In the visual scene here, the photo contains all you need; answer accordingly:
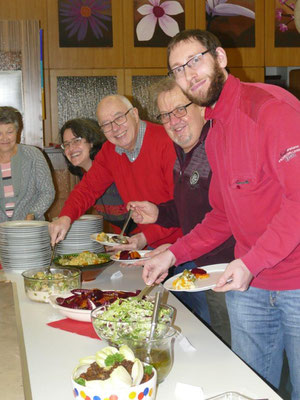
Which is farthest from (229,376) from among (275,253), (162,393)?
(275,253)

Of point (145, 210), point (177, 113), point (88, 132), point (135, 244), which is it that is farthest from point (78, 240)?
point (177, 113)

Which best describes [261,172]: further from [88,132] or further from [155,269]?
[88,132]

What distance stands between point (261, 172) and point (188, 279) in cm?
39

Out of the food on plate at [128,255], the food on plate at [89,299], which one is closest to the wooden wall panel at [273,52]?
the food on plate at [128,255]

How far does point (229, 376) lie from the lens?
1247 millimetres

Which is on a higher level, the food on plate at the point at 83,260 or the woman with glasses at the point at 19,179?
the woman with glasses at the point at 19,179

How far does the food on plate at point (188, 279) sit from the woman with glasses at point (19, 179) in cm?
174

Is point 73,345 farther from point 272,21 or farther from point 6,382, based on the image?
point 272,21

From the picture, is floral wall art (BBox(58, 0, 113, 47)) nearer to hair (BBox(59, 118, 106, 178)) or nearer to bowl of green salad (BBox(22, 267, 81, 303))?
hair (BBox(59, 118, 106, 178))

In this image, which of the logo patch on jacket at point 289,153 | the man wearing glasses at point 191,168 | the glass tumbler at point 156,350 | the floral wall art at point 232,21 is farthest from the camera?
the floral wall art at point 232,21

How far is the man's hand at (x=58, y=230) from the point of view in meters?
2.40

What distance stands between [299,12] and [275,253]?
3.67ft

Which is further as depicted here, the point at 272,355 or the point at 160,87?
the point at 160,87

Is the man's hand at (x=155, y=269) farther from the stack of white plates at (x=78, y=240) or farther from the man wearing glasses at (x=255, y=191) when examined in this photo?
the stack of white plates at (x=78, y=240)
